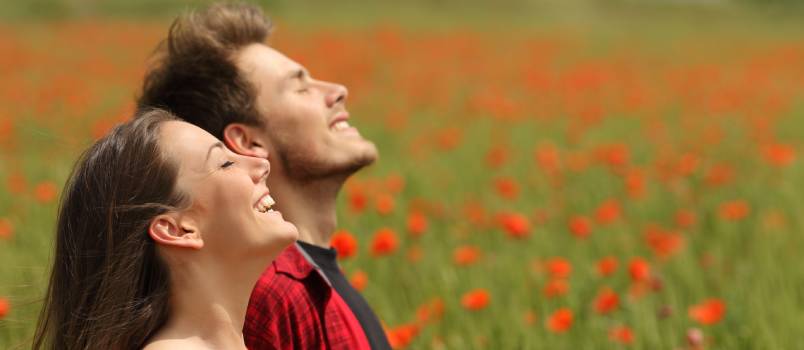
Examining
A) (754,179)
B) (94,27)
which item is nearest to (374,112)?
(754,179)

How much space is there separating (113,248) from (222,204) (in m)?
0.19

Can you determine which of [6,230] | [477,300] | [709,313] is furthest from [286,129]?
[6,230]

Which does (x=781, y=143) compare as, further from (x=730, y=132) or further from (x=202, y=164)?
(x=202, y=164)

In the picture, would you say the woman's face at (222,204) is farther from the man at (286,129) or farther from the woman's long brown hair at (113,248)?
the man at (286,129)

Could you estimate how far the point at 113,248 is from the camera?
1635 millimetres

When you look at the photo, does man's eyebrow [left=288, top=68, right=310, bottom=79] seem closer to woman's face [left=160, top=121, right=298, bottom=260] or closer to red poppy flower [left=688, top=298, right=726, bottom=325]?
woman's face [left=160, top=121, right=298, bottom=260]

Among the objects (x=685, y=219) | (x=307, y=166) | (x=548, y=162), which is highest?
(x=307, y=166)

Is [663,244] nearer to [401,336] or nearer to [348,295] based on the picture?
[401,336]

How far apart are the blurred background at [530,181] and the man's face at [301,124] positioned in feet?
1.65

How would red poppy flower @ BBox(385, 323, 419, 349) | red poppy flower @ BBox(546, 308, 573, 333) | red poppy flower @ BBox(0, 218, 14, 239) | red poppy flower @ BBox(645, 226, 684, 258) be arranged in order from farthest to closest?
red poppy flower @ BBox(645, 226, 684, 258), red poppy flower @ BBox(0, 218, 14, 239), red poppy flower @ BBox(546, 308, 573, 333), red poppy flower @ BBox(385, 323, 419, 349)

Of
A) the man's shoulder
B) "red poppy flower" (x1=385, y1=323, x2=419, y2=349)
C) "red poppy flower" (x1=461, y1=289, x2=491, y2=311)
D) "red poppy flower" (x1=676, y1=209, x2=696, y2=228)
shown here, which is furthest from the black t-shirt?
"red poppy flower" (x1=676, y1=209, x2=696, y2=228)

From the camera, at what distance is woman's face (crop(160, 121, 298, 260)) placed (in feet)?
5.42

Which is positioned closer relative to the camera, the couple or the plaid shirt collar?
the couple


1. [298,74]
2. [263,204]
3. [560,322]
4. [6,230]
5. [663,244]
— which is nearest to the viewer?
[263,204]
